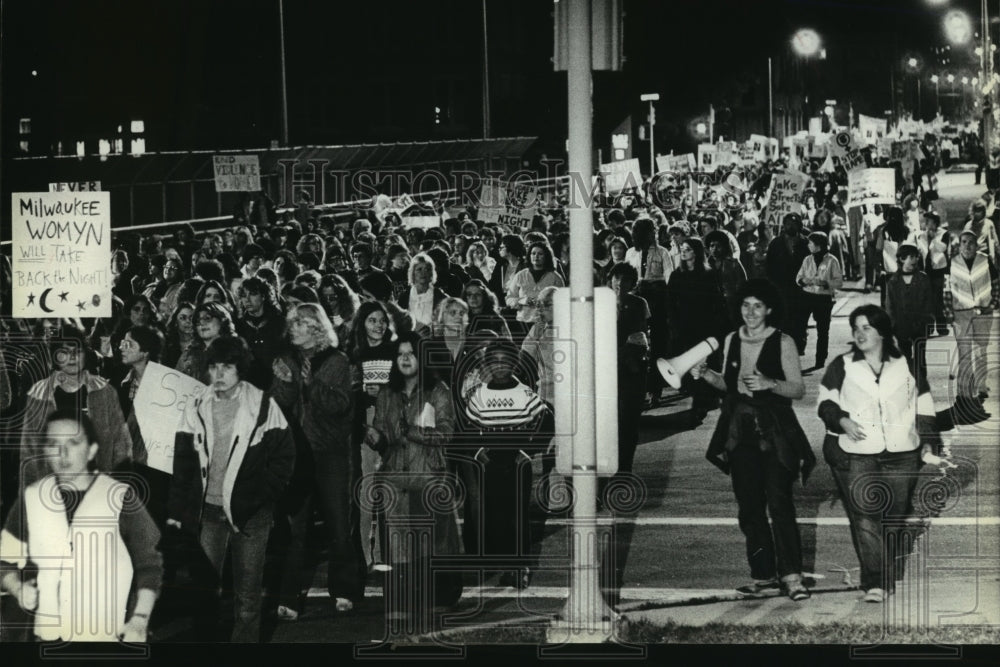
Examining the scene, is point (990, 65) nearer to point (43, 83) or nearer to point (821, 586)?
point (821, 586)

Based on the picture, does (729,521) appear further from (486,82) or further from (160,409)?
(486,82)

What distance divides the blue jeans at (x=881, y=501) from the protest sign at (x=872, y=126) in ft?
8.77

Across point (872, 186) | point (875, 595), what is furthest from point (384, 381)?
point (872, 186)

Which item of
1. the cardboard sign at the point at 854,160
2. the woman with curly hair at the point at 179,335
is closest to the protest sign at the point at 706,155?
the cardboard sign at the point at 854,160

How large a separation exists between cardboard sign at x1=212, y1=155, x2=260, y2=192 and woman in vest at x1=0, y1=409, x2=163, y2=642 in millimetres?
8389

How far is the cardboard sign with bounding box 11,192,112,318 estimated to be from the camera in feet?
32.1

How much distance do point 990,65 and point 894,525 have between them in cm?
289

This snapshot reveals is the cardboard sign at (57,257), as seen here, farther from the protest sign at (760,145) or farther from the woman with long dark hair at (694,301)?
the protest sign at (760,145)

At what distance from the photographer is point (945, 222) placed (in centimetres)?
1110

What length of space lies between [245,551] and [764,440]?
123 inches

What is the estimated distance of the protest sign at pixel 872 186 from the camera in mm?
11594

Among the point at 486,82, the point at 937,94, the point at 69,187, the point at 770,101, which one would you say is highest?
the point at 486,82

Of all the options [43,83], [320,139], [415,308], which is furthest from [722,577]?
[320,139]

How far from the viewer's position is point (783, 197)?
14219 millimetres
